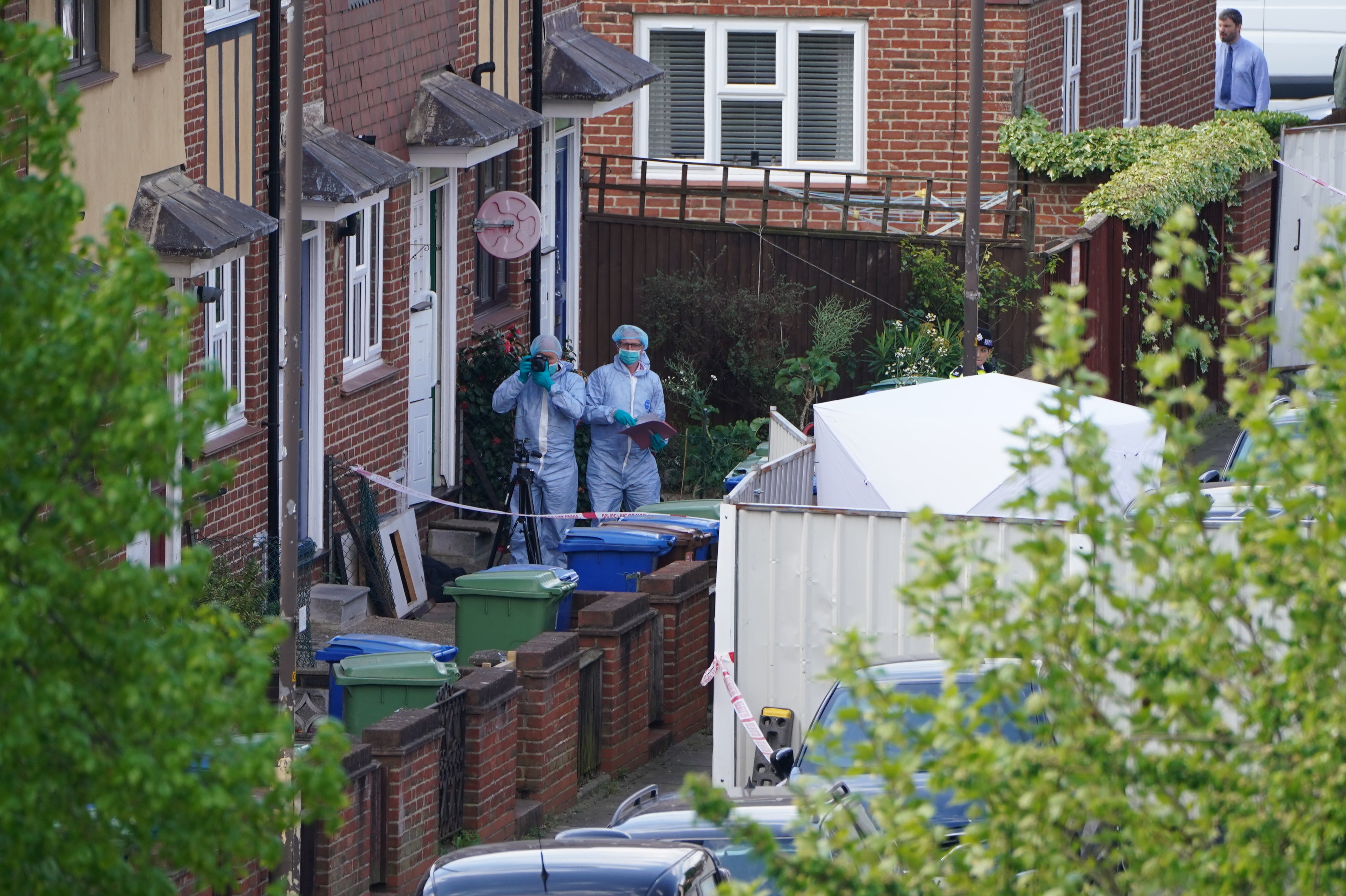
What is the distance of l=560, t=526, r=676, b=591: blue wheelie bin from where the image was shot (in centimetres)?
1474

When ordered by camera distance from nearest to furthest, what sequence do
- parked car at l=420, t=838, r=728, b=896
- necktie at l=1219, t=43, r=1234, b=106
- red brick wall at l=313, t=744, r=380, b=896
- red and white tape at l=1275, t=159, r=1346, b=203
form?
parked car at l=420, t=838, r=728, b=896 → red brick wall at l=313, t=744, r=380, b=896 → red and white tape at l=1275, t=159, r=1346, b=203 → necktie at l=1219, t=43, r=1234, b=106

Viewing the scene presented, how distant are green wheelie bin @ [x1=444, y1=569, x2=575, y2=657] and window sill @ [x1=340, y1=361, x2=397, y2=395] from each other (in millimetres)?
2683

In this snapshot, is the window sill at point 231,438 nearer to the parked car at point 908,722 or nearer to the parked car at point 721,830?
the parked car at point 908,722

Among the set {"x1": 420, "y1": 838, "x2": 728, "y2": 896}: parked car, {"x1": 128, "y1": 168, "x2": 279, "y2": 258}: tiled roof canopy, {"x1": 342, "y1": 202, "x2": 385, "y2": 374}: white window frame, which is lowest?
{"x1": 420, "y1": 838, "x2": 728, "y2": 896}: parked car

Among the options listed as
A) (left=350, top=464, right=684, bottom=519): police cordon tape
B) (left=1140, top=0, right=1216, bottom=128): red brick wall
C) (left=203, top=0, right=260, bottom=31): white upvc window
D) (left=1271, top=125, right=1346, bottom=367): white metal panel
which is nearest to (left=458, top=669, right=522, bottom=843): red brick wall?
(left=350, top=464, right=684, bottom=519): police cordon tape

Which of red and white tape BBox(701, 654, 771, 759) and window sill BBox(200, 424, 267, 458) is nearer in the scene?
red and white tape BBox(701, 654, 771, 759)

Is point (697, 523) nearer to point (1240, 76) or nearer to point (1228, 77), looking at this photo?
point (1228, 77)

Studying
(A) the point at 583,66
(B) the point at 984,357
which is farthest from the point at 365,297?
(B) the point at 984,357

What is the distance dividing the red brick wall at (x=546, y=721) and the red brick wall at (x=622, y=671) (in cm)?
55

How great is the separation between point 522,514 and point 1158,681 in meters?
12.4

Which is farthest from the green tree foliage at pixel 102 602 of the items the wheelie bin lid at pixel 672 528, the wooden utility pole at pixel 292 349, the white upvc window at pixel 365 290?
the white upvc window at pixel 365 290

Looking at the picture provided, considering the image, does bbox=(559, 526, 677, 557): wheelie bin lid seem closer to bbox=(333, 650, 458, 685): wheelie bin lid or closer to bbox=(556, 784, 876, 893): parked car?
bbox=(333, 650, 458, 685): wheelie bin lid

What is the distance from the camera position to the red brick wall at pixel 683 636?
13.6 metres

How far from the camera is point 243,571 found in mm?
13047
